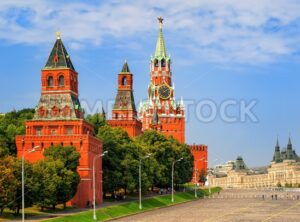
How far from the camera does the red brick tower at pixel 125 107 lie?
157 metres

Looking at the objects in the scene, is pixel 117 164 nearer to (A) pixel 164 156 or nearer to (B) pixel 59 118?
(B) pixel 59 118

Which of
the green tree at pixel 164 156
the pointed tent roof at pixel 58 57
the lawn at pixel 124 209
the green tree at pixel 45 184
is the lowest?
the lawn at pixel 124 209

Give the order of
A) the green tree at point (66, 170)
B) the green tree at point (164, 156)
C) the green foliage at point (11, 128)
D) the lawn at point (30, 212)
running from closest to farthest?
the lawn at point (30, 212)
the green tree at point (66, 170)
the green foliage at point (11, 128)
the green tree at point (164, 156)

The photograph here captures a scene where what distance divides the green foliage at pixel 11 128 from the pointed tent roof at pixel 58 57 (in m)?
12.2

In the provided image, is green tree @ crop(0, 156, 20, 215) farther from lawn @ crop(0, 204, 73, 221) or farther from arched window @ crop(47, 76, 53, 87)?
arched window @ crop(47, 76, 53, 87)

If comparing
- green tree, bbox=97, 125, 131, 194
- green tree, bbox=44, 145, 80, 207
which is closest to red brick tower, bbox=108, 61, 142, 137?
green tree, bbox=97, 125, 131, 194

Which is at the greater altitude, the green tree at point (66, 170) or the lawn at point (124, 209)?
the green tree at point (66, 170)

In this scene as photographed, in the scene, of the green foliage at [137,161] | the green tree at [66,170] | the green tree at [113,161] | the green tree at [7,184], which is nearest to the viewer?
the green tree at [7,184]

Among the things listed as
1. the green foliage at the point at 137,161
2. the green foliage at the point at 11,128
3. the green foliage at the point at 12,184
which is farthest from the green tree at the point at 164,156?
the green foliage at the point at 12,184

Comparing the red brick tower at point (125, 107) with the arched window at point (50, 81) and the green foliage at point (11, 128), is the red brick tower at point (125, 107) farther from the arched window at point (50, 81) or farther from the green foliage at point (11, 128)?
the arched window at point (50, 81)

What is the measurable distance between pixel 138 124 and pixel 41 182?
89476mm

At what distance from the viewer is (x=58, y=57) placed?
99062 millimetres

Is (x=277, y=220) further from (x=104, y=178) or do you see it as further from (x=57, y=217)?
(x=104, y=178)

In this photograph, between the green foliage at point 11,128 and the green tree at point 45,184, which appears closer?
the green tree at point 45,184
